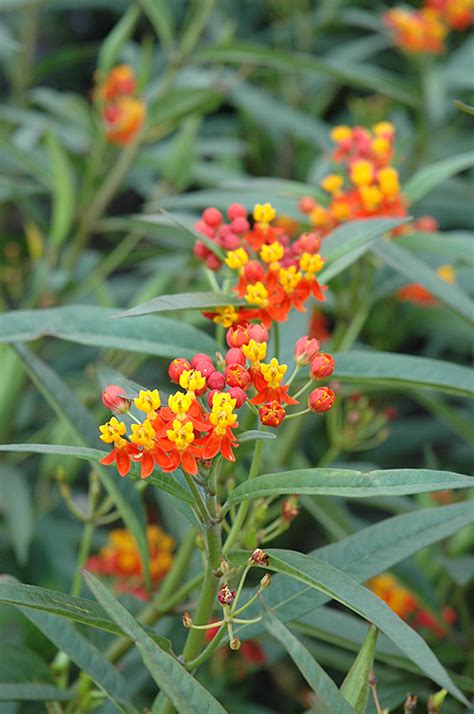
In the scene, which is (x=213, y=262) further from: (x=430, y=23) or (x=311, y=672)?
(x=430, y=23)

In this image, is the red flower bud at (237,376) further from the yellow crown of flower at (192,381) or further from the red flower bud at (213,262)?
the red flower bud at (213,262)

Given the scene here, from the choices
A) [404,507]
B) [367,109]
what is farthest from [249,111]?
[404,507]

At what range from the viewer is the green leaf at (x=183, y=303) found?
1.06 meters

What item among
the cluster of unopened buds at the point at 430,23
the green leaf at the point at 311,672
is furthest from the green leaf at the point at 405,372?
the cluster of unopened buds at the point at 430,23

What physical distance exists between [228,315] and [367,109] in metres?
1.94

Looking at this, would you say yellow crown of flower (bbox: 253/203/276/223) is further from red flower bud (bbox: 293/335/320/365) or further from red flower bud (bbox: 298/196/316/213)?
red flower bud (bbox: 298/196/316/213)

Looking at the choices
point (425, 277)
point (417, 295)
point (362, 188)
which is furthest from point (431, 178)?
point (417, 295)

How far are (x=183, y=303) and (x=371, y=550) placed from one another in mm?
414

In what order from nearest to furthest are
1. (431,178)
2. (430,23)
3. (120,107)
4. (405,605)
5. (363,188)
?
(363,188) < (431,178) < (405,605) < (120,107) < (430,23)

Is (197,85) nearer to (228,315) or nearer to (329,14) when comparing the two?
(329,14)

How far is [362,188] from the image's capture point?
63.5 inches

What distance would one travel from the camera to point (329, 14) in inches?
123

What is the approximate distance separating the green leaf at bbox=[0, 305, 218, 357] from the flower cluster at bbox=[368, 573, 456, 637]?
2.56 feet

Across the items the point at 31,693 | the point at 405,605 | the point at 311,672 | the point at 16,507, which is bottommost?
the point at 405,605
